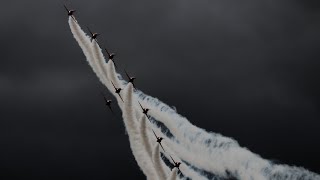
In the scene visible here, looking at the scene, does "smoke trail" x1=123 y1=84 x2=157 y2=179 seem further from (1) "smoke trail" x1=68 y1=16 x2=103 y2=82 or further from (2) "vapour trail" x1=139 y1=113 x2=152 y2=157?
(1) "smoke trail" x1=68 y1=16 x2=103 y2=82

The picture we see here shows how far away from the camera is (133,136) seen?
9656cm

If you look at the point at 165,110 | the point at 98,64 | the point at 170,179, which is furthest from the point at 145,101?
the point at 170,179

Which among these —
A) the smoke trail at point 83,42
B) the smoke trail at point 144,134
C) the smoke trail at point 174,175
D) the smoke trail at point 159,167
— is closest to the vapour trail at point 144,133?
the smoke trail at point 144,134

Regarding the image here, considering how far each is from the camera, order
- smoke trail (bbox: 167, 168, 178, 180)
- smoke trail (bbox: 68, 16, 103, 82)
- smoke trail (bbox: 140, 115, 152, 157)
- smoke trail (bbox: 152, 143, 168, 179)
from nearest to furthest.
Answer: smoke trail (bbox: 167, 168, 178, 180)
smoke trail (bbox: 152, 143, 168, 179)
smoke trail (bbox: 140, 115, 152, 157)
smoke trail (bbox: 68, 16, 103, 82)

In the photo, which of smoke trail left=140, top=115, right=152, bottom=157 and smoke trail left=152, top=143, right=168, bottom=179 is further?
smoke trail left=140, top=115, right=152, bottom=157

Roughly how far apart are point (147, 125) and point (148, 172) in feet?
23.4

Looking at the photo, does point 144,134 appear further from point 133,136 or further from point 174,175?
point 174,175

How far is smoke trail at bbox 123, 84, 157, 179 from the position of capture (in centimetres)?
9656

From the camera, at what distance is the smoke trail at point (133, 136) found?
96562 mm

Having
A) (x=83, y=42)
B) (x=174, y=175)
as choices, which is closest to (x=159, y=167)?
(x=174, y=175)

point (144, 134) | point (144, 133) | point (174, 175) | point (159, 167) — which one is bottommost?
point (174, 175)

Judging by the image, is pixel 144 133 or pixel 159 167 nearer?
pixel 159 167

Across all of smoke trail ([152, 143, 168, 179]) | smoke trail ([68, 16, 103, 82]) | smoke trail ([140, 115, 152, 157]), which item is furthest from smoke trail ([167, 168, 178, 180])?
smoke trail ([68, 16, 103, 82])

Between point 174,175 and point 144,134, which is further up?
point 144,134
